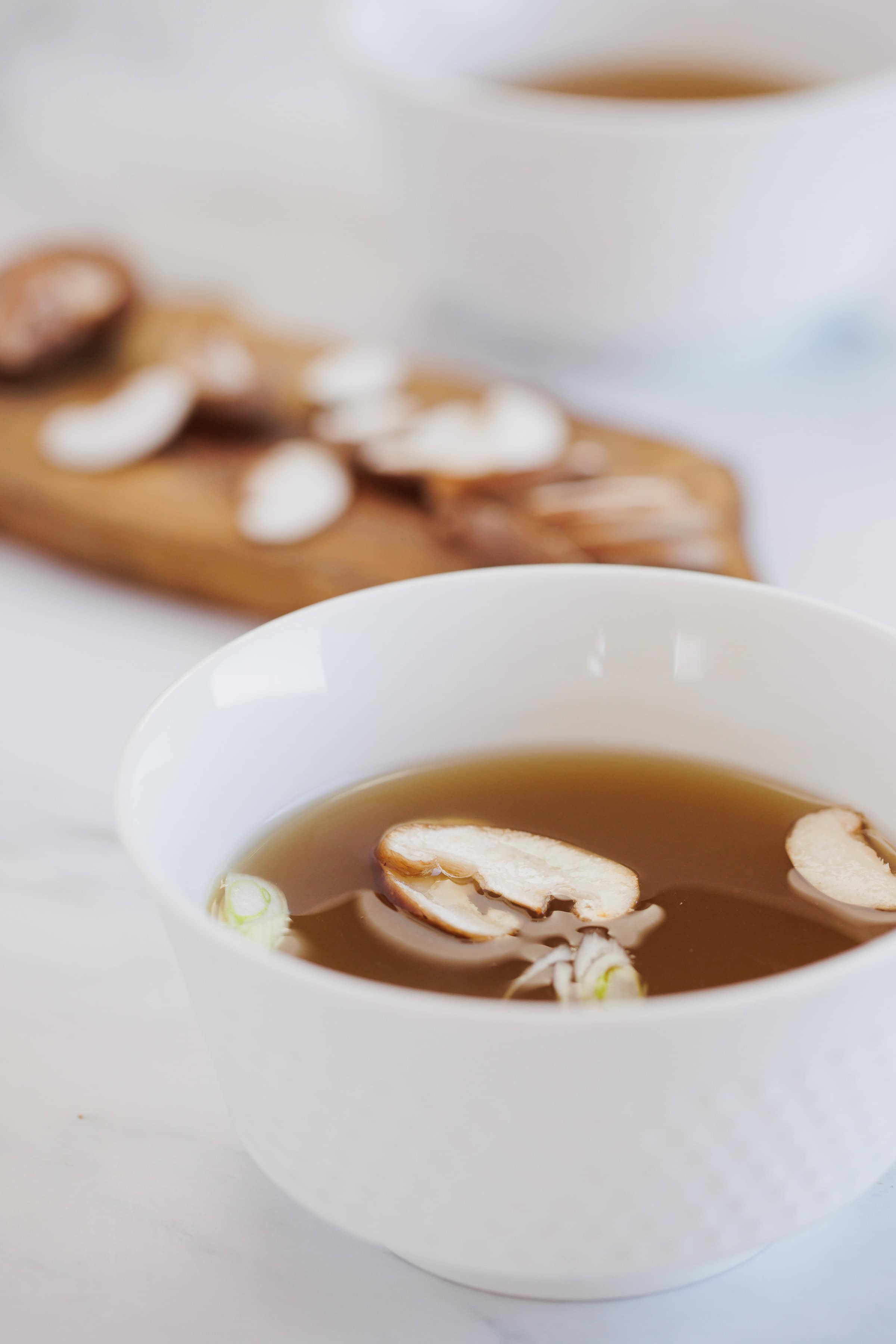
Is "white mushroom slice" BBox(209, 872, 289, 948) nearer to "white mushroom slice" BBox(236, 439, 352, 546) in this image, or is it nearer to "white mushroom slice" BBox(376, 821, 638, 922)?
"white mushroom slice" BBox(376, 821, 638, 922)

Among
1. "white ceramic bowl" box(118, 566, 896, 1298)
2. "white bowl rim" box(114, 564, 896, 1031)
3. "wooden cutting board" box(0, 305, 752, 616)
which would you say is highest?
"white bowl rim" box(114, 564, 896, 1031)

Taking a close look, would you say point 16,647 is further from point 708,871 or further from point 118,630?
point 708,871

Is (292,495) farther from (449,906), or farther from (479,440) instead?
(449,906)

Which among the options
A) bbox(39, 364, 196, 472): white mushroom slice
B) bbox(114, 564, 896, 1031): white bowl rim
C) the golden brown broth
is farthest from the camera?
the golden brown broth

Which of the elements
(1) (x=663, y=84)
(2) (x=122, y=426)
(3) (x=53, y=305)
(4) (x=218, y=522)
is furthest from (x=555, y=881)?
(1) (x=663, y=84)

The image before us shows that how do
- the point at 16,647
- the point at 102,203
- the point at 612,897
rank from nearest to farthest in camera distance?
the point at 612,897, the point at 16,647, the point at 102,203

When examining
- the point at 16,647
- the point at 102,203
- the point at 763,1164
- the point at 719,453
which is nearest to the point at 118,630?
the point at 16,647

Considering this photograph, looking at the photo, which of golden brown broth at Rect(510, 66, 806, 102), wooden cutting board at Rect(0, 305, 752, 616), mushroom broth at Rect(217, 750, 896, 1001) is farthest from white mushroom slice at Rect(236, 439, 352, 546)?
golden brown broth at Rect(510, 66, 806, 102)
